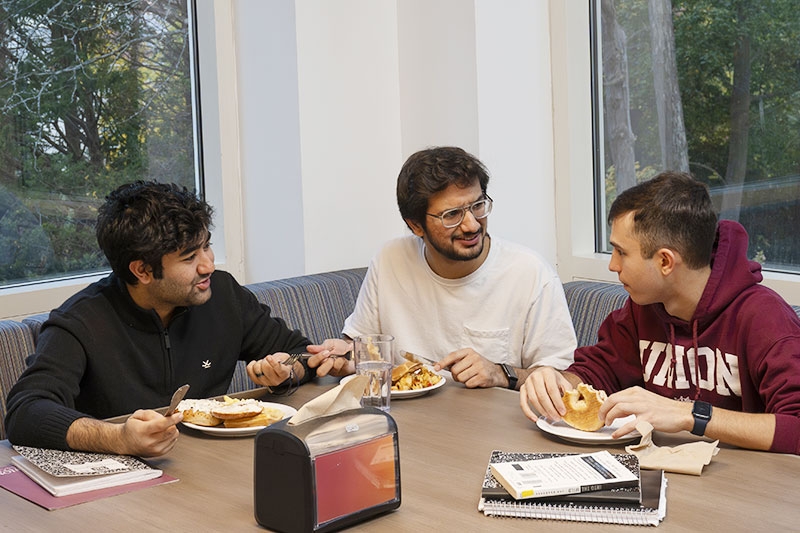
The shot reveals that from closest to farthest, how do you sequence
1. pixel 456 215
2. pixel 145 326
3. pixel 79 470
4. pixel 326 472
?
pixel 326 472 → pixel 79 470 → pixel 145 326 → pixel 456 215

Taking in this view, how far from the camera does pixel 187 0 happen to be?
3592 mm

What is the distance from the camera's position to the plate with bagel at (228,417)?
1.87 metres

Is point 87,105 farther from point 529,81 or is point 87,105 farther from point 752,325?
point 752,325

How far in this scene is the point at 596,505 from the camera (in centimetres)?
140

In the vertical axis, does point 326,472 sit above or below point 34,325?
below

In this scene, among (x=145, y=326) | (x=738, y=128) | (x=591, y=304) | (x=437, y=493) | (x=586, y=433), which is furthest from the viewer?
(x=738, y=128)

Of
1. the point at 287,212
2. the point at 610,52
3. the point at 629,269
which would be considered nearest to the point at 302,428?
the point at 629,269

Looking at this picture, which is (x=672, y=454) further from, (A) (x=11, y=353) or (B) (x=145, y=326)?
(A) (x=11, y=353)

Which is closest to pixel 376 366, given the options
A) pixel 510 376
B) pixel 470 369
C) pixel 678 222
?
pixel 470 369

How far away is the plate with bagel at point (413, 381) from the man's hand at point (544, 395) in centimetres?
30

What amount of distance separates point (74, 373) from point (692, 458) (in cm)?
128

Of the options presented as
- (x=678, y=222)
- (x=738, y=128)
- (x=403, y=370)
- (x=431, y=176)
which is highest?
(x=738, y=128)

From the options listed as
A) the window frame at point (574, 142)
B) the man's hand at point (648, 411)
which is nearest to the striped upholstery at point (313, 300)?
the window frame at point (574, 142)

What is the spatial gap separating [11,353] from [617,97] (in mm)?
2217
